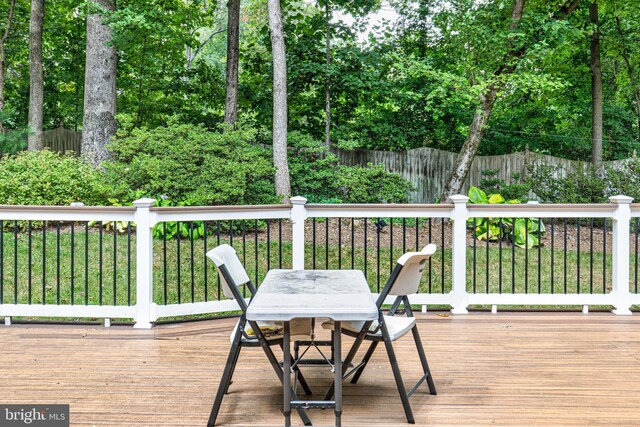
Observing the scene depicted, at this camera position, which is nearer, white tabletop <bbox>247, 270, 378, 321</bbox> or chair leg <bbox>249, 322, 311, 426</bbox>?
white tabletop <bbox>247, 270, 378, 321</bbox>

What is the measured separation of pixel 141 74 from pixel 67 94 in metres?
1.99

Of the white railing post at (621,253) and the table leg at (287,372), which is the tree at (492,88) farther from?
the table leg at (287,372)

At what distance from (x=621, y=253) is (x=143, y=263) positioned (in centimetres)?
423

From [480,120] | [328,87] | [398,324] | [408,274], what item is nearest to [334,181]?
[328,87]

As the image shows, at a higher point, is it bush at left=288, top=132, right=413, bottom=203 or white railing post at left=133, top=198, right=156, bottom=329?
bush at left=288, top=132, right=413, bottom=203

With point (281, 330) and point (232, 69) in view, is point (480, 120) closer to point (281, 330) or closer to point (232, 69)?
point (232, 69)

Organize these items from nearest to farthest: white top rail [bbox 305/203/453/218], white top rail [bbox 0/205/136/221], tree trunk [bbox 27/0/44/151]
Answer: white top rail [bbox 0/205/136/221], white top rail [bbox 305/203/453/218], tree trunk [bbox 27/0/44/151]

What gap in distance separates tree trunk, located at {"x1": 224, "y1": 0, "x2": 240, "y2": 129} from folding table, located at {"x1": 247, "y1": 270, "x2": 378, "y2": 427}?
9277 mm

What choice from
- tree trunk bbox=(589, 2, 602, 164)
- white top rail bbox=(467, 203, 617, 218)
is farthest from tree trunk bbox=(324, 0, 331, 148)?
white top rail bbox=(467, 203, 617, 218)

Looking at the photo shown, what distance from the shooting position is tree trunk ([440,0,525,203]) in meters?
10.9

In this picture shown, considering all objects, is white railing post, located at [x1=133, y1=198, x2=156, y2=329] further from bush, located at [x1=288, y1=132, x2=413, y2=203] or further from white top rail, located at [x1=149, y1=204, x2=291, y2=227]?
bush, located at [x1=288, y1=132, x2=413, y2=203]

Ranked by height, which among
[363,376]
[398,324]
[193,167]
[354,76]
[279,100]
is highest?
[354,76]

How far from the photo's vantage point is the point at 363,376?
13.0 ft

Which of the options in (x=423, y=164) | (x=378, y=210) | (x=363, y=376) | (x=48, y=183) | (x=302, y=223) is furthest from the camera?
(x=423, y=164)
